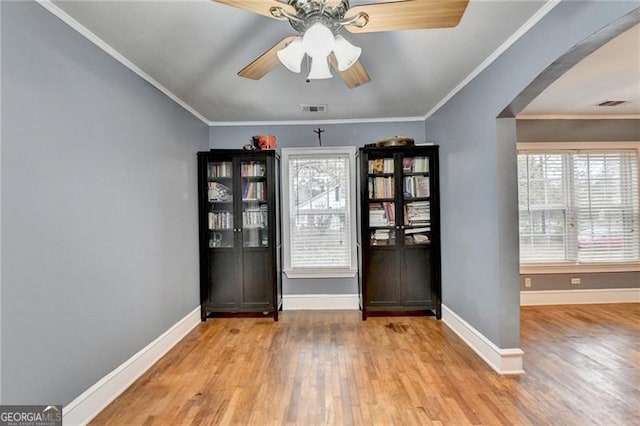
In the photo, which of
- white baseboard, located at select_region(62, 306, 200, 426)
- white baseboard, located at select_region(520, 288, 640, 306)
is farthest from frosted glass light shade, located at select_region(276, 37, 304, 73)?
white baseboard, located at select_region(520, 288, 640, 306)

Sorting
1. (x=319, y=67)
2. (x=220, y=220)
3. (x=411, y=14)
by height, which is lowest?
(x=220, y=220)

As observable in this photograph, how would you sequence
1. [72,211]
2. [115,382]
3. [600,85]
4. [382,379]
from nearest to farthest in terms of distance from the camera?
[72,211], [115,382], [382,379], [600,85]

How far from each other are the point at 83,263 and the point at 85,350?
0.55 meters

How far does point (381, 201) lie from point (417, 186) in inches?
18.8

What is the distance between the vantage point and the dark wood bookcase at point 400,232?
380 centimetres

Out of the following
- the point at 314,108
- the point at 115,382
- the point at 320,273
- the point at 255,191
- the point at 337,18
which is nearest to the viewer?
the point at 337,18

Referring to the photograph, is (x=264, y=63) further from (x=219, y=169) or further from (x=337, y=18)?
(x=219, y=169)

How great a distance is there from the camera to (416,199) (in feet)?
12.7

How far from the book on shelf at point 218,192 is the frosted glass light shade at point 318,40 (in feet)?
8.77

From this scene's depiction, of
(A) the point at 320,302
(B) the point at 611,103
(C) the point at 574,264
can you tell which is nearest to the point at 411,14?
(A) the point at 320,302

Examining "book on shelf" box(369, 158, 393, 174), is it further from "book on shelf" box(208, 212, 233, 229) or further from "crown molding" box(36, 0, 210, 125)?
"crown molding" box(36, 0, 210, 125)

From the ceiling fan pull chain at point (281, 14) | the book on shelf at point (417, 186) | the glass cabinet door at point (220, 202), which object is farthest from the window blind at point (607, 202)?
the glass cabinet door at point (220, 202)

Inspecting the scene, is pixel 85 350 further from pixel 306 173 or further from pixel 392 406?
pixel 306 173

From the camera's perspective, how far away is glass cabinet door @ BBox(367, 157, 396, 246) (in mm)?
3850
